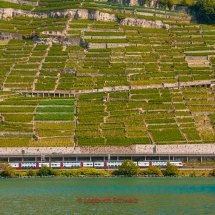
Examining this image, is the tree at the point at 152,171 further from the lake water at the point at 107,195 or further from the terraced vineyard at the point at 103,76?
the terraced vineyard at the point at 103,76

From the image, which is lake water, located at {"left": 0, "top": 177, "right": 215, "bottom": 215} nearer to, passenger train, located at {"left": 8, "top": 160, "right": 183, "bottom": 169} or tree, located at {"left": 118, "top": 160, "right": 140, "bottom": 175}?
tree, located at {"left": 118, "top": 160, "right": 140, "bottom": 175}

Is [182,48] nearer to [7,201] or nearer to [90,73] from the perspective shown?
[90,73]

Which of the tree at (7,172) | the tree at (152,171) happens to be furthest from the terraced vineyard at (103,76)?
the tree at (152,171)

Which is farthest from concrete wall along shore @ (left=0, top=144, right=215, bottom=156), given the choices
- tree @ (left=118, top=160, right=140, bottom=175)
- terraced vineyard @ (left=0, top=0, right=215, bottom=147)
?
tree @ (left=118, top=160, right=140, bottom=175)

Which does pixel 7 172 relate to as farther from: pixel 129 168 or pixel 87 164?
pixel 129 168

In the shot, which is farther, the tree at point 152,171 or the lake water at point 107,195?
the tree at point 152,171

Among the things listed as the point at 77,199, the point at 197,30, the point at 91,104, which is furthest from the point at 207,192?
the point at 197,30
